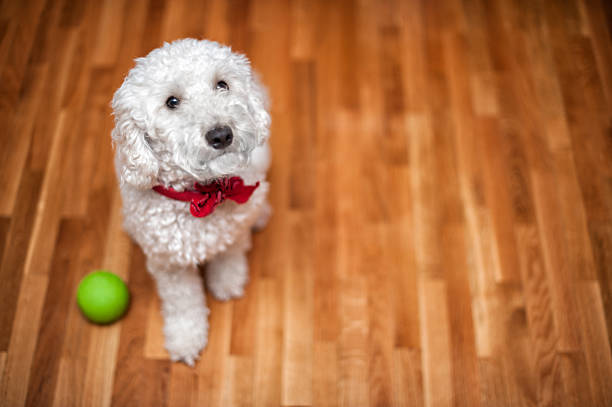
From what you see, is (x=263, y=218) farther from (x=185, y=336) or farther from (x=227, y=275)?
(x=185, y=336)

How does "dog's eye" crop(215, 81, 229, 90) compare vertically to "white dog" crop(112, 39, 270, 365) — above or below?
above

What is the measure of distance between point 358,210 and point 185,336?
0.73 meters

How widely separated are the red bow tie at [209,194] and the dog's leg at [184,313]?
0.32 meters

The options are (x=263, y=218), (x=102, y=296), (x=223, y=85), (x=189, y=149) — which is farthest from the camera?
(x=263, y=218)

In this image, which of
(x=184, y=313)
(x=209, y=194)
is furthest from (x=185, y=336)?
(x=209, y=194)

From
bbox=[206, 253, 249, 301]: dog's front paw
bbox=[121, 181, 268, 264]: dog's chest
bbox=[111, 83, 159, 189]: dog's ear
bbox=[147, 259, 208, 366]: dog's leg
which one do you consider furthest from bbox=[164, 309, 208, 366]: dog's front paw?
bbox=[111, 83, 159, 189]: dog's ear

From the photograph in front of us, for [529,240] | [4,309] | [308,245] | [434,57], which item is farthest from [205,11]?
[529,240]

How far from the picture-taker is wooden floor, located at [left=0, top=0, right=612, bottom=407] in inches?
60.8

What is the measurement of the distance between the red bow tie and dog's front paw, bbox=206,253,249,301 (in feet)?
1.21

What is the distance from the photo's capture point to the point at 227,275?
158cm

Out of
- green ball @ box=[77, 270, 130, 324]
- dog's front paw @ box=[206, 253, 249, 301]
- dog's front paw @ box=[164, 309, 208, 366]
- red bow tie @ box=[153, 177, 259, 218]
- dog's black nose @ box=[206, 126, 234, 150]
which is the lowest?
dog's front paw @ box=[164, 309, 208, 366]

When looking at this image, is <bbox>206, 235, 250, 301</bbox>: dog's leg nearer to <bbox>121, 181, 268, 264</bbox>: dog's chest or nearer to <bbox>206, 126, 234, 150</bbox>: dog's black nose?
<bbox>121, 181, 268, 264</bbox>: dog's chest

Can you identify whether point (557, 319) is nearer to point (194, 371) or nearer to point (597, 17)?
point (194, 371)

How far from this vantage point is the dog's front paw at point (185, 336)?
4.96 ft
